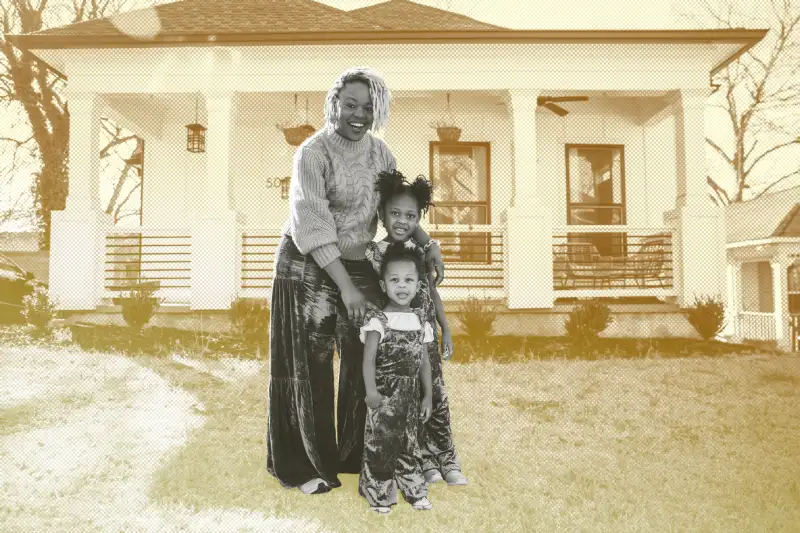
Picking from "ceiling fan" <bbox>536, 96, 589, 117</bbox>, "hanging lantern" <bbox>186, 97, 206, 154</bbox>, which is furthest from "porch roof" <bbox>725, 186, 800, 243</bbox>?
"hanging lantern" <bbox>186, 97, 206, 154</bbox>

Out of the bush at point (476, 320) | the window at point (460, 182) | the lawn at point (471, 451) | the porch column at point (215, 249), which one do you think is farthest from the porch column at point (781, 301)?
the porch column at point (215, 249)

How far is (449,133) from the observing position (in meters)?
10.5

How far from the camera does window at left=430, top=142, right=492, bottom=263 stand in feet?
A: 37.0

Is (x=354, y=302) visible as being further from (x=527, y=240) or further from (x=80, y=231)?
(x=80, y=231)

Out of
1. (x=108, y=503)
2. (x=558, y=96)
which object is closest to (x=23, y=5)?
(x=558, y=96)

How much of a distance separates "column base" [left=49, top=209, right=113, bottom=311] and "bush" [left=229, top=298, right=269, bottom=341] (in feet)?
8.16

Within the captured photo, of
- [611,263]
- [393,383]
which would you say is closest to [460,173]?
[611,263]

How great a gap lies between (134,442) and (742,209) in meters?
15.9

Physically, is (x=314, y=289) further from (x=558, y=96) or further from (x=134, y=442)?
(x=558, y=96)

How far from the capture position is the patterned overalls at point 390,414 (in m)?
2.61

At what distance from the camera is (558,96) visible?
1027 centimetres

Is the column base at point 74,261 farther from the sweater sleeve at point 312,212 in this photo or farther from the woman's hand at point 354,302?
the woman's hand at point 354,302

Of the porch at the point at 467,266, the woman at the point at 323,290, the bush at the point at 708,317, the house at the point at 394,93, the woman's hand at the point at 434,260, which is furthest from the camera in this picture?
the porch at the point at 467,266

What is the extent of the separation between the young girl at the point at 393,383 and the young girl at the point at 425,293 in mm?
99
